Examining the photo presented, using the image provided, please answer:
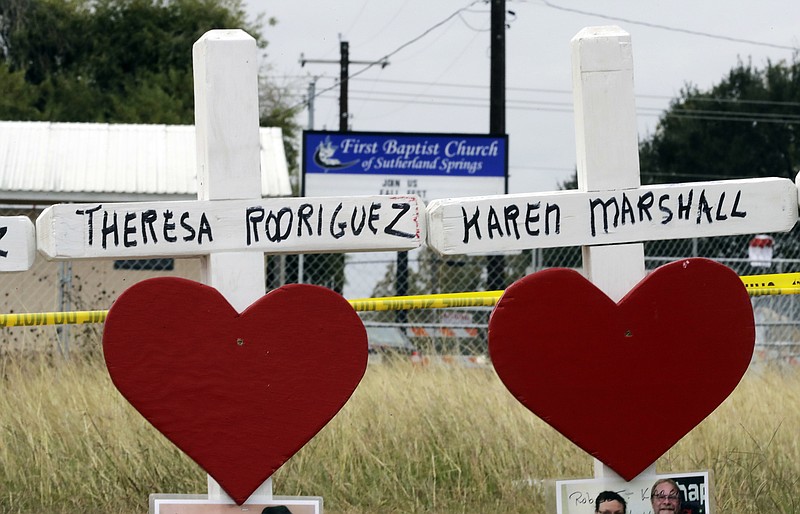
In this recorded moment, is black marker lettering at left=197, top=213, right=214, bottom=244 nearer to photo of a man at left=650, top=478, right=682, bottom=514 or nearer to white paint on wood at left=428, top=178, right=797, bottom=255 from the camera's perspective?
white paint on wood at left=428, top=178, right=797, bottom=255

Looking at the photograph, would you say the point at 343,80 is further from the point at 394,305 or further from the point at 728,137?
the point at 394,305

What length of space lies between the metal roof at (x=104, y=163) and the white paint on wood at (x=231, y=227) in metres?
11.2

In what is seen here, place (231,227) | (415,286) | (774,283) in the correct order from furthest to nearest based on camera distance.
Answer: (415,286) → (774,283) → (231,227)

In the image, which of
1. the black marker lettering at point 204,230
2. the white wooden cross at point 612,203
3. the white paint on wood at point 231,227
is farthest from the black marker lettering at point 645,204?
the black marker lettering at point 204,230

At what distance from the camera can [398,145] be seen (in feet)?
52.7

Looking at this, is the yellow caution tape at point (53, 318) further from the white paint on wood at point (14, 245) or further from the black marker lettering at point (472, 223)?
the black marker lettering at point (472, 223)

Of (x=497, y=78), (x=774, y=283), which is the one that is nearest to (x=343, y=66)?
(x=497, y=78)

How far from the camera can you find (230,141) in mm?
3029

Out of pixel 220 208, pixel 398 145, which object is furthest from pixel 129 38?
pixel 220 208

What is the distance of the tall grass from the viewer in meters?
4.95

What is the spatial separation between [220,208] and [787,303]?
1117 cm

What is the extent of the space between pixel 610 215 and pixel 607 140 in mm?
217

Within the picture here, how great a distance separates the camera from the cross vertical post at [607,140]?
10.3ft

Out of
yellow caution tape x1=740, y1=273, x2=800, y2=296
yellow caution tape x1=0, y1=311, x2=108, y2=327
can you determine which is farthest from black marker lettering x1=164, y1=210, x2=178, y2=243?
yellow caution tape x1=740, y1=273, x2=800, y2=296
